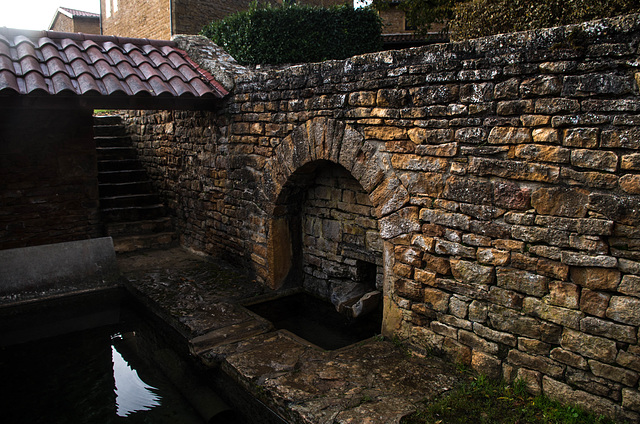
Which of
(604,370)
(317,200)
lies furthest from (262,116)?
(604,370)

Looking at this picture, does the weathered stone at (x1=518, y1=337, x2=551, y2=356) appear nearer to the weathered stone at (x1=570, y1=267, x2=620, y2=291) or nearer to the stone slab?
the weathered stone at (x1=570, y1=267, x2=620, y2=291)

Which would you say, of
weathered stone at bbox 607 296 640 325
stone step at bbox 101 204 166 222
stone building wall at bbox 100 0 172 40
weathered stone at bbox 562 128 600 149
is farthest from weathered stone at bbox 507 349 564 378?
stone building wall at bbox 100 0 172 40

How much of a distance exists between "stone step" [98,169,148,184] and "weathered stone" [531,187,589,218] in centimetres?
715

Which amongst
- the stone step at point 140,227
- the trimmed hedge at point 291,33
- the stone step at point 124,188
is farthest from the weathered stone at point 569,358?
the trimmed hedge at point 291,33

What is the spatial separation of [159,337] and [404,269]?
9.30ft

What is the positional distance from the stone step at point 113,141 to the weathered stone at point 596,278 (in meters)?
8.25

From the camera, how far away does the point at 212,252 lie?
22.9ft

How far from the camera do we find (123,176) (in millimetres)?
8578

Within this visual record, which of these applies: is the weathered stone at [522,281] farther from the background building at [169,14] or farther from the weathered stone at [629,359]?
the background building at [169,14]

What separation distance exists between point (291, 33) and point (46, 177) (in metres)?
5.72

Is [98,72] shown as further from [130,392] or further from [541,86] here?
[541,86]

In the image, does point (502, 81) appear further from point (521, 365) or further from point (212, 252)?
point (212, 252)

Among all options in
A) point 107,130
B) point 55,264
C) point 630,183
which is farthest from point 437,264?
point 107,130

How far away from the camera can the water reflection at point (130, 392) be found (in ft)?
13.4
